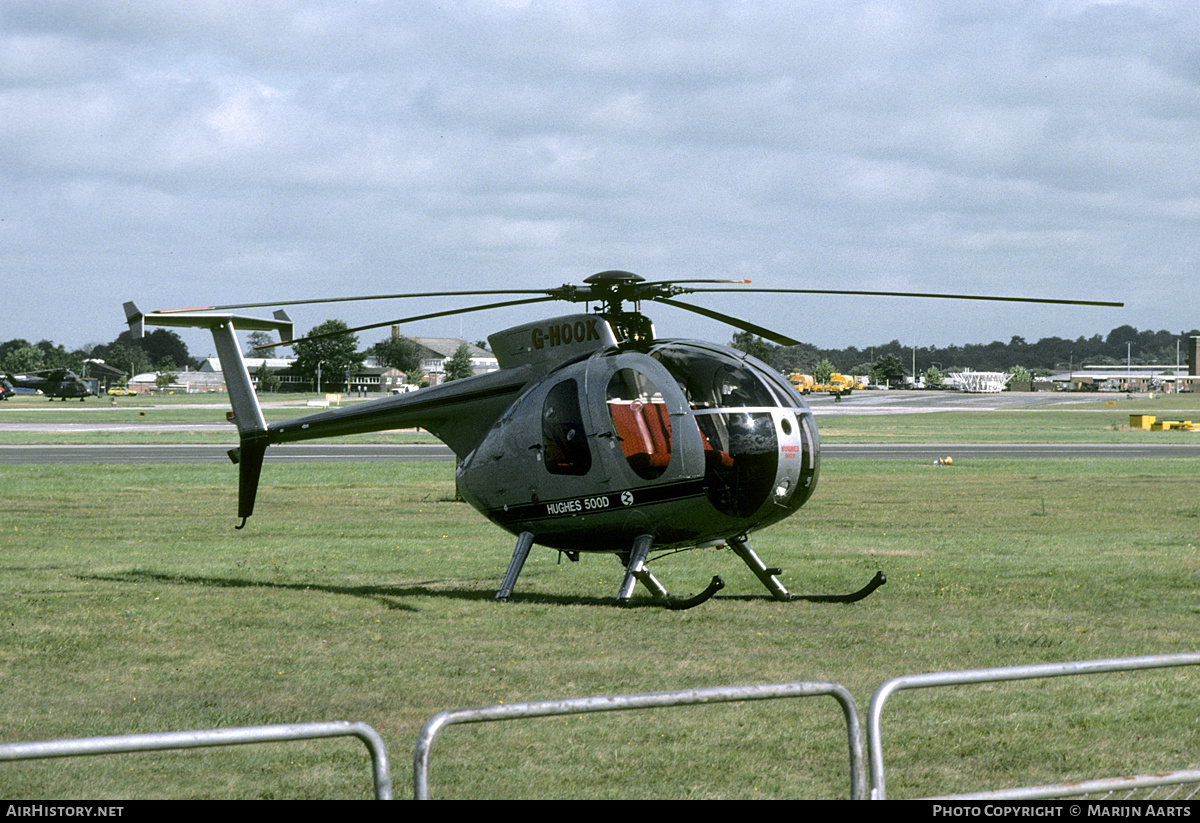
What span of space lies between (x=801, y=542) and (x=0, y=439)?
4855 cm

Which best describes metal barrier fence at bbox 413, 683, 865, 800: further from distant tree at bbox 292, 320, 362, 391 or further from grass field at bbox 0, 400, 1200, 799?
distant tree at bbox 292, 320, 362, 391

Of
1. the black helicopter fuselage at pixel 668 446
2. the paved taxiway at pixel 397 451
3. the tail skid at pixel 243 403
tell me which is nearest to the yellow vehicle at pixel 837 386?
the paved taxiway at pixel 397 451

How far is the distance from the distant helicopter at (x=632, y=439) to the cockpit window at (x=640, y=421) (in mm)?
11

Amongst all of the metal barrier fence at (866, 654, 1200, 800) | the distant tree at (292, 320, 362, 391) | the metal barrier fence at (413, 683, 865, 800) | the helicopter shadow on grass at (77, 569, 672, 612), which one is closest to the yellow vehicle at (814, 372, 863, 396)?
the distant tree at (292, 320, 362, 391)

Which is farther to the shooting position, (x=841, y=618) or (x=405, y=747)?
(x=841, y=618)

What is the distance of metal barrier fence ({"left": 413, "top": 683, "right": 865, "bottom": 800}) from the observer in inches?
176

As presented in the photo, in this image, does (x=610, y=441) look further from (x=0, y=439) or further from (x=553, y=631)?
(x=0, y=439)

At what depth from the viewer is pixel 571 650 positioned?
11141 mm

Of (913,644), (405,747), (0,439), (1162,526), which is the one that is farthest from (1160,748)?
(0,439)

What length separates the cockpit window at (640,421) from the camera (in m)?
13.2

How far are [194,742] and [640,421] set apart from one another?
944 cm

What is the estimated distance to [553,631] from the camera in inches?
479

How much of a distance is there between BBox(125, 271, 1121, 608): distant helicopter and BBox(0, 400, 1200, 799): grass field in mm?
954

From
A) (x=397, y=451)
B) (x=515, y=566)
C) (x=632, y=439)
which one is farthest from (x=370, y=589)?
(x=397, y=451)
